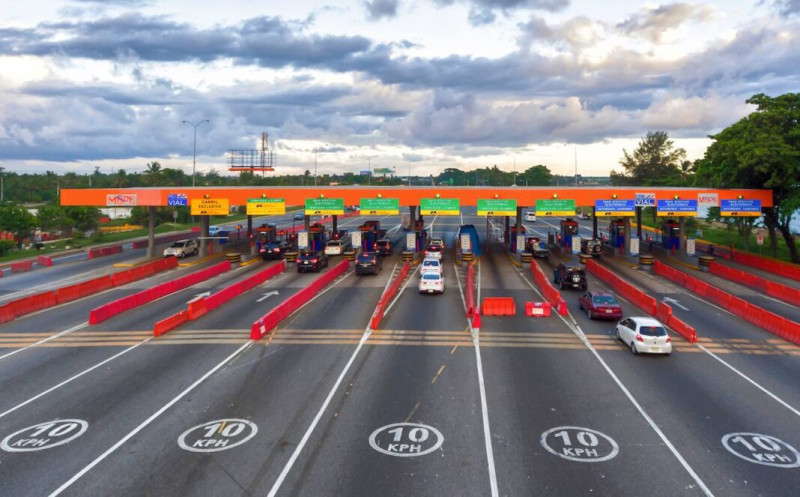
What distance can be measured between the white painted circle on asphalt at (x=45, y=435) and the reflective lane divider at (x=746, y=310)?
1091 inches

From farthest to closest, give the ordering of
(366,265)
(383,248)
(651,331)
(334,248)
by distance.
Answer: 1. (334,248)
2. (383,248)
3. (366,265)
4. (651,331)

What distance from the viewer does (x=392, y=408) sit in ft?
52.1

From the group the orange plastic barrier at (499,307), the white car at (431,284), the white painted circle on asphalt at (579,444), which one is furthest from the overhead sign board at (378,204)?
the white painted circle on asphalt at (579,444)

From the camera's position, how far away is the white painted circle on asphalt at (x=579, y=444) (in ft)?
42.5

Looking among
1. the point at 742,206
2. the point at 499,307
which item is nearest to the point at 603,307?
the point at 499,307

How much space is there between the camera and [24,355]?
2180cm

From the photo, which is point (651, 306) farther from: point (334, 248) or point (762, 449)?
point (334, 248)

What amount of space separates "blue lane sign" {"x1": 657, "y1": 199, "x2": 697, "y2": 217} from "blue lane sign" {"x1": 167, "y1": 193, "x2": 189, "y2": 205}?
43990 mm

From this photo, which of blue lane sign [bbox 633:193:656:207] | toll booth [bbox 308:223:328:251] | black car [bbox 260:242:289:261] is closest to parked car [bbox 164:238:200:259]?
black car [bbox 260:242:289:261]

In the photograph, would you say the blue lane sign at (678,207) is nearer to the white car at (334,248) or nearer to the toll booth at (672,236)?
the toll booth at (672,236)

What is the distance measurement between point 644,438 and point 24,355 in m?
23.0

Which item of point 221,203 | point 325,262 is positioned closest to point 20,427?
point 325,262

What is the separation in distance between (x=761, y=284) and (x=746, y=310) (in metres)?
10.8

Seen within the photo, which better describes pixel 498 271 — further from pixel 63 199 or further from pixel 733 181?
pixel 63 199
